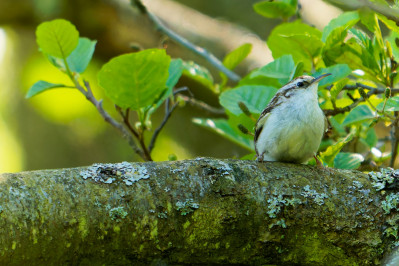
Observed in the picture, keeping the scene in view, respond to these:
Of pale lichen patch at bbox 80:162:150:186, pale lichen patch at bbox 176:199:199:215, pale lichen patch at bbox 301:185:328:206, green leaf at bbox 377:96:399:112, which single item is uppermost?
green leaf at bbox 377:96:399:112

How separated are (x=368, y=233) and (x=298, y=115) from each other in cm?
98

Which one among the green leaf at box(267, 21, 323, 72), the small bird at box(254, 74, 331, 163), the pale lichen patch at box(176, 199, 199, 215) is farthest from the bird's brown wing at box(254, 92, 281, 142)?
the pale lichen patch at box(176, 199, 199, 215)

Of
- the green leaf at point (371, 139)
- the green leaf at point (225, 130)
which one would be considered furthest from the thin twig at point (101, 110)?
the green leaf at point (371, 139)

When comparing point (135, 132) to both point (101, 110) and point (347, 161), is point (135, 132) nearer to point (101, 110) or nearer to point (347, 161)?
point (101, 110)

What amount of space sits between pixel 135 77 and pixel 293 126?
1.01 m

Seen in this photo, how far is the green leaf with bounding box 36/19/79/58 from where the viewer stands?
3180mm

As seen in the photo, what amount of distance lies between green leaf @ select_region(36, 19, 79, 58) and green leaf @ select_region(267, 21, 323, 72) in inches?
47.1

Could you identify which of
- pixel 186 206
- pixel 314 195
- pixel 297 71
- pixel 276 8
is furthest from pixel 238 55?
pixel 186 206

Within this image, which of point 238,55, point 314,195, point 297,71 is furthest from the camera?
point 238,55

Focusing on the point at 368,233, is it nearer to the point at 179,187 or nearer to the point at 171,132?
the point at 179,187

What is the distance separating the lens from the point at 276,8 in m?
3.79

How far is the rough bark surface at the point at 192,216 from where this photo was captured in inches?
87.7

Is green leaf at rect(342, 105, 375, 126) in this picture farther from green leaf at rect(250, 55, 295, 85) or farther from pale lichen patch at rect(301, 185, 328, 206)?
pale lichen patch at rect(301, 185, 328, 206)

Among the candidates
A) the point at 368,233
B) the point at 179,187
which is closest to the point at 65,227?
the point at 179,187
